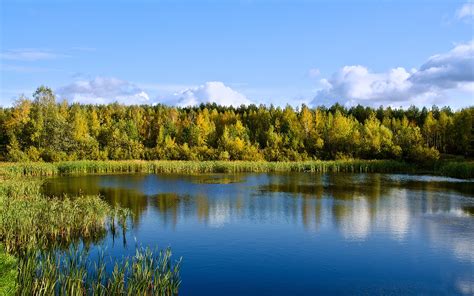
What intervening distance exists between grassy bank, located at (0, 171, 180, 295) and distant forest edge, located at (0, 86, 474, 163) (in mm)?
42502

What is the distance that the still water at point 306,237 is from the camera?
48.8ft

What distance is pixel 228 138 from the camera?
259ft

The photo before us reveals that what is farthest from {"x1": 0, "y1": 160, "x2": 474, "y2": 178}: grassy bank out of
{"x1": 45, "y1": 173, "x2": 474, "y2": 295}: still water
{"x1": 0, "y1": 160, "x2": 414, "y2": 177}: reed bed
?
{"x1": 45, "y1": 173, "x2": 474, "y2": 295}: still water

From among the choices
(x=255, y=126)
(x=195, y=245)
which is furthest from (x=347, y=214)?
(x=255, y=126)

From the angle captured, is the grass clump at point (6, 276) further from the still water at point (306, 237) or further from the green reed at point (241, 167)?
the green reed at point (241, 167)

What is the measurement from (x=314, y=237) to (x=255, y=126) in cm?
7496

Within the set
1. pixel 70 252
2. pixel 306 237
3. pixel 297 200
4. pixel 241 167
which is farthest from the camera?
pixel 241 167

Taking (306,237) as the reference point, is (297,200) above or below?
above

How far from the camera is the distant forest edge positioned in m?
65.7

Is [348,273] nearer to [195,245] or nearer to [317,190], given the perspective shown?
[195,245]

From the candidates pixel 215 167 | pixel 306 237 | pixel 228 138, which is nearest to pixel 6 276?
pixel 306 237

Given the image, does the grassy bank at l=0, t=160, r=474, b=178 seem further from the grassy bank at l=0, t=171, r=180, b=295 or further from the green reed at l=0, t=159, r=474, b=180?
the grassy bank at l=0, t=171, r=180, b=295

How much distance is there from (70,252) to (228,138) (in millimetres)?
64872

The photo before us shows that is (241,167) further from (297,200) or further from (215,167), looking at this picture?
(297,200)
